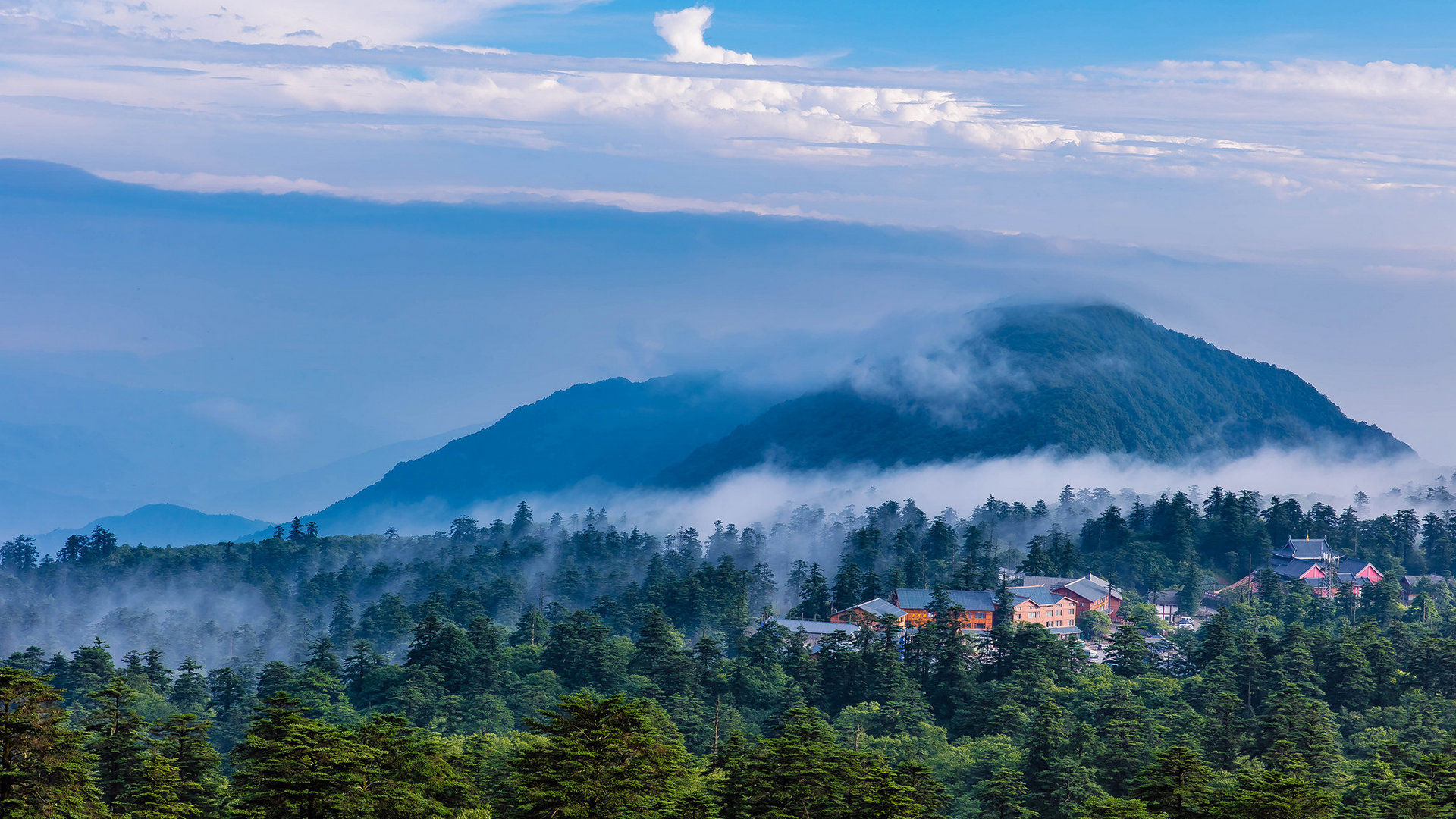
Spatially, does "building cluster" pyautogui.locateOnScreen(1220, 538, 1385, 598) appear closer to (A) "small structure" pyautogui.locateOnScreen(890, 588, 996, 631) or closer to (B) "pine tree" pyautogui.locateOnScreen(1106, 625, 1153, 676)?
(A) "small structure" pyautogui.locateOnScreen(890, 588, 996, 631)

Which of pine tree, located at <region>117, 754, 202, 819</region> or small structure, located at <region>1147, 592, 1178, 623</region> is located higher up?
pine tree, located at <region>117, 754, 202, 819</region>

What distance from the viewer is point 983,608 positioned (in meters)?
106

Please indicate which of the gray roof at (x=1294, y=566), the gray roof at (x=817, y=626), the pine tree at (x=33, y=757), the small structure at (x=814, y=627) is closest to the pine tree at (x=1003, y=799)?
the pine tree at (x=33, y=757)

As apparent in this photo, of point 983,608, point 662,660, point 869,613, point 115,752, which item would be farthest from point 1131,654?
point 115,752

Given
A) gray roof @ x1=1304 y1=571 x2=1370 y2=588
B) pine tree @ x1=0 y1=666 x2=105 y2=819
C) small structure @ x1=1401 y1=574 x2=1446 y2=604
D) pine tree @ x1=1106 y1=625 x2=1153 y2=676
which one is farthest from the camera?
gray roof @ x1=1304 y1=571 x2=1370 y2=588

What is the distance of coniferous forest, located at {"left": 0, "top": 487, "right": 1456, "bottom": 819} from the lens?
4359cm

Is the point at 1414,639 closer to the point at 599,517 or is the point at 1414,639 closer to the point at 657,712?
the point at 657,712

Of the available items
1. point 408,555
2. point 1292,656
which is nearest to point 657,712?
point 1292,656

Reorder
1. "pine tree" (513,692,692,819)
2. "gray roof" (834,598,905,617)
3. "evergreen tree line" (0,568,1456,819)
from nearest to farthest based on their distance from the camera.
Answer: "pine tree" (513,692,692,819) → "evergreen tree line" (0,568,1456,819) → "gray roof" (834,598,905,617)

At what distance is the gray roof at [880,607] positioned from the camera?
105875 millimetres

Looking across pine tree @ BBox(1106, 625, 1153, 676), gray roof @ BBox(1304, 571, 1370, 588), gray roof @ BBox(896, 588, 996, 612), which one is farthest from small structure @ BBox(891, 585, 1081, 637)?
gray roof @ BBox(1304, 571, 1370, 588)

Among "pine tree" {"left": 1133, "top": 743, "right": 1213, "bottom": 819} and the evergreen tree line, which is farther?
"pine tree" {"left": 1133, "top": 743, "right": 1213, "bottom": 819}

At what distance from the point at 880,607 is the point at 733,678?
26.5 metres

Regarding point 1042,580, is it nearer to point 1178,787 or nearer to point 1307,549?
point 1307,549
